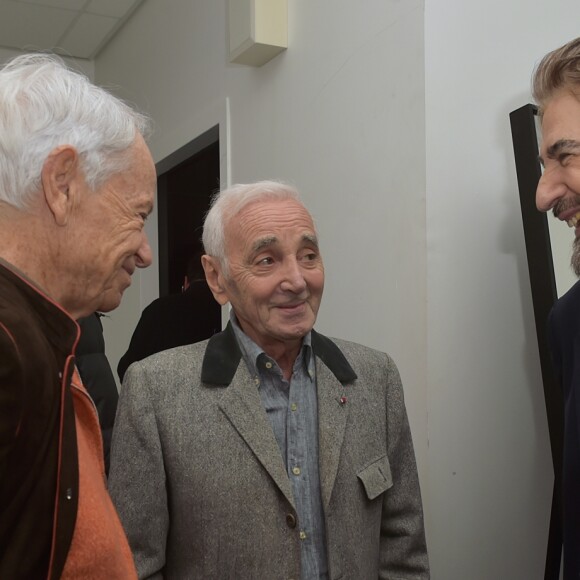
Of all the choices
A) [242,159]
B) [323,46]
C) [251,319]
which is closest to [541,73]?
[251,319]

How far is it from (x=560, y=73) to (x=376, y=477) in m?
0.92

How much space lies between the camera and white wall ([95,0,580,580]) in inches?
80.4

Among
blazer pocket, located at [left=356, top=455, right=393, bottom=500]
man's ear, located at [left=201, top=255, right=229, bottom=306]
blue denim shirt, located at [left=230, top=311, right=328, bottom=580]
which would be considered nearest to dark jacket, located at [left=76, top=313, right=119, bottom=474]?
man's ear, located at [left=201, top=255, right=229, bottom=306]

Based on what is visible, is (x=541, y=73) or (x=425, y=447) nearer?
(x=541, y=73)

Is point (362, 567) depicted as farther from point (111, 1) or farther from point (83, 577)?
point (111, 1)

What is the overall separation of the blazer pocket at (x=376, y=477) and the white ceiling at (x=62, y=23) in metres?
3.64

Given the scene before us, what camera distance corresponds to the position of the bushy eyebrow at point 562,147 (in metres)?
1.39

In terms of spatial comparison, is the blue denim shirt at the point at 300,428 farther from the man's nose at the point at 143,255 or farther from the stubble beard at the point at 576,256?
the stubble beard at the point at 576,256

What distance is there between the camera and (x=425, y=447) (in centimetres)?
204

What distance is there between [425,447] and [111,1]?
3560mm

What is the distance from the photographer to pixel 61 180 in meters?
0.96

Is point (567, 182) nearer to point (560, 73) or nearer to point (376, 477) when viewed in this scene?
point (560, 73)

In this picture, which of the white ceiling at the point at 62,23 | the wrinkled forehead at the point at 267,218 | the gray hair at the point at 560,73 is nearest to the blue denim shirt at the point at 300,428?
the wrinkled forehead at the point at 267,218

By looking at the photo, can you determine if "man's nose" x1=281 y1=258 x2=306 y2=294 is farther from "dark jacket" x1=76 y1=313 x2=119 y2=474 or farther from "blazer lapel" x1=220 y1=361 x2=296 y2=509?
"dark jacket" x1=76 y1=313 x2=119 y2=474
